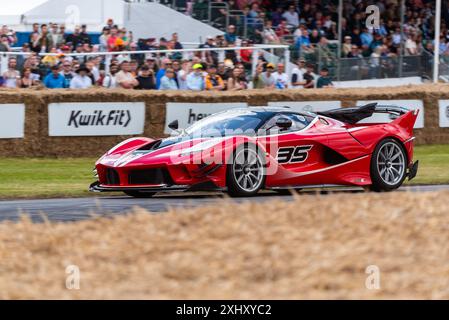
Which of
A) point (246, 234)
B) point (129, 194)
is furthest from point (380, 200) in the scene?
point (129, 194)

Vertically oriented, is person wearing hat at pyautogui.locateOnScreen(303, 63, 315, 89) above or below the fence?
below

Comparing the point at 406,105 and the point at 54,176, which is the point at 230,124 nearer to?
the point at 54,176

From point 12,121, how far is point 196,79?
4.03 metres

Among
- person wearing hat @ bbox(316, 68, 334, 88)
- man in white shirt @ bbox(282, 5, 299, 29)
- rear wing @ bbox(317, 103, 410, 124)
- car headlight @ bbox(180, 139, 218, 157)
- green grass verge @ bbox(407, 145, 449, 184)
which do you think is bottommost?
green grass verge @ bbox(407, 145, 449, 184)

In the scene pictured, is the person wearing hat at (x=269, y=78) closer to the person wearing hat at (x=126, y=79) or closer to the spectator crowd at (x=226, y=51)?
the spectator crowd at (x=226, y=51)

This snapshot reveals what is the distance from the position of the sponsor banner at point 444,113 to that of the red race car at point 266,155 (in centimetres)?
803

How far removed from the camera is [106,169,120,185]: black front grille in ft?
45.5

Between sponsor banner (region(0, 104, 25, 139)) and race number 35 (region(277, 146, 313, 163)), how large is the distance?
6370 mm

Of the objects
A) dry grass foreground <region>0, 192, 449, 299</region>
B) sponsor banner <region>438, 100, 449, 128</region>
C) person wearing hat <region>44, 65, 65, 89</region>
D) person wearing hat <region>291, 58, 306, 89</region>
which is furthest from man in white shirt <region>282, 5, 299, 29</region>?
dry grass foreground <region>0, 192, 449, 299</region>

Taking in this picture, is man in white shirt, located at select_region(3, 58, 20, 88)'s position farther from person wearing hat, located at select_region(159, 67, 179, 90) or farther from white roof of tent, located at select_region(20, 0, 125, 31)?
white roof of tent, located at select_region(20, 0, 125, 31)

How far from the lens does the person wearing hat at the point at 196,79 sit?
20.9 meters

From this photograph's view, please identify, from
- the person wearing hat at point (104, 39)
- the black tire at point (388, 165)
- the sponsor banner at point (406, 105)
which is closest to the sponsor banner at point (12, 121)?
the person wearing hat at point (104, 39)
